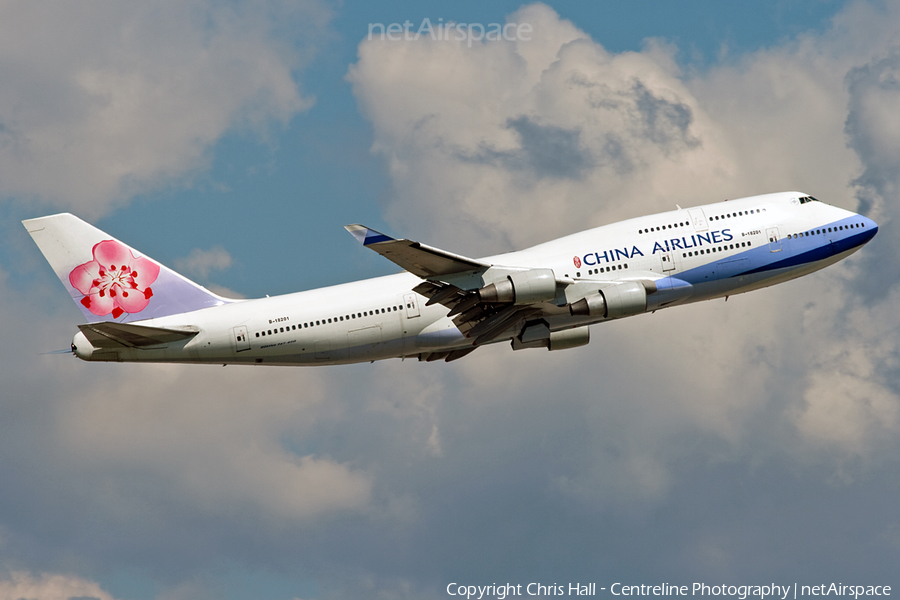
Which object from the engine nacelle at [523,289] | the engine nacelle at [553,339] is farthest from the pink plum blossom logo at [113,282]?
the engine nacelle at [553,339]

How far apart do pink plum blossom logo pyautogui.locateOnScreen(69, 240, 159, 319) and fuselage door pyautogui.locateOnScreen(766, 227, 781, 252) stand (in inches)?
1341

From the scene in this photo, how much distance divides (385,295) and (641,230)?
1424cm

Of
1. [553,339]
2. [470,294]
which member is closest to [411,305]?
[470,294]

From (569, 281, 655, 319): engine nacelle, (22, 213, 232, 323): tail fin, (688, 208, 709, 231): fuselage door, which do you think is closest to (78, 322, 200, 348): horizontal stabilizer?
(22, 213, 232, 323): tail fin

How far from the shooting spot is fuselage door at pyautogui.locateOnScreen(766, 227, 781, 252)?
5584 cm

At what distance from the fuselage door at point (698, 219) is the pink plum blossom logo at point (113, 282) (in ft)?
98.2

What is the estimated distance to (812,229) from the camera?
186 ft

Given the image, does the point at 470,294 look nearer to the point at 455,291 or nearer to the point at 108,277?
the point at 455,291

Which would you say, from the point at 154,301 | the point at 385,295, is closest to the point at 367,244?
the point at 385,295

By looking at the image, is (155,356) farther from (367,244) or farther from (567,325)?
(567,325)

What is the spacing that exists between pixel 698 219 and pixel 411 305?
16.3 metres

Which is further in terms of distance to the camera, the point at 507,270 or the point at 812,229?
the point at 812,229

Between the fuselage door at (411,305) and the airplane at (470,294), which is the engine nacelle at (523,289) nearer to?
the airplane at (470,294)

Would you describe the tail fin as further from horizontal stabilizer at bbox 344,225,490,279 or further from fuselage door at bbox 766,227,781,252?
fuselage door at bbox 766,227,781,252
